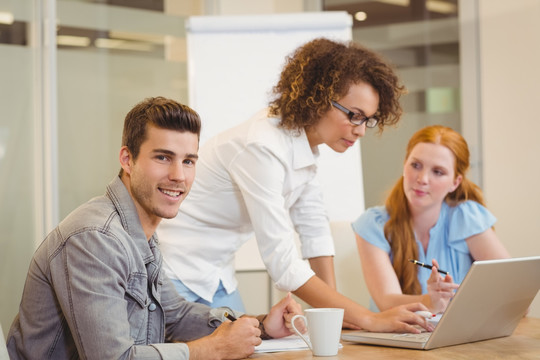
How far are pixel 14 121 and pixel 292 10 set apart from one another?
6.53 ft

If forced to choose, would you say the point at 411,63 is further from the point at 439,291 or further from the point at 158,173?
the point at 158,173

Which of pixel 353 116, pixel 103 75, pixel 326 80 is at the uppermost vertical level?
pixel 103 75

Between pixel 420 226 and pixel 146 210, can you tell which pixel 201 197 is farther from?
pixel 420 226

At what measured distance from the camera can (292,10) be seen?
4680 mm

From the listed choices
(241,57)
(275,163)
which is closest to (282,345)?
(275,163)

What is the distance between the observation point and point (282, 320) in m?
1.62

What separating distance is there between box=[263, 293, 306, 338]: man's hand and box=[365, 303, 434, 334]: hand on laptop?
178 millimetres

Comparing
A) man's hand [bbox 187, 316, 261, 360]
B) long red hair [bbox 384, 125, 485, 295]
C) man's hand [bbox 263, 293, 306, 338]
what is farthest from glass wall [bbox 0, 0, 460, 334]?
man's hand [bbox 187, 316, 261, 360]

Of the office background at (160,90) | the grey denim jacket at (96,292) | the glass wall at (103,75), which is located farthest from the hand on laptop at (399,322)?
the glass wall at (103,75)

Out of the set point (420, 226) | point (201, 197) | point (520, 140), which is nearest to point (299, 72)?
point (201, 197)

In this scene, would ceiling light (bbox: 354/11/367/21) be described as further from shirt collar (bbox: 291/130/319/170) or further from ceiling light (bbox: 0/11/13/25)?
shirt collar (bbox: 291/130/319/170)

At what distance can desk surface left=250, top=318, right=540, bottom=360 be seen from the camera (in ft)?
4.53

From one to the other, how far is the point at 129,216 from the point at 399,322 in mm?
659

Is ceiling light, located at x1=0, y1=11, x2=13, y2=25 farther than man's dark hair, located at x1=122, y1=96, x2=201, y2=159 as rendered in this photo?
Yes
